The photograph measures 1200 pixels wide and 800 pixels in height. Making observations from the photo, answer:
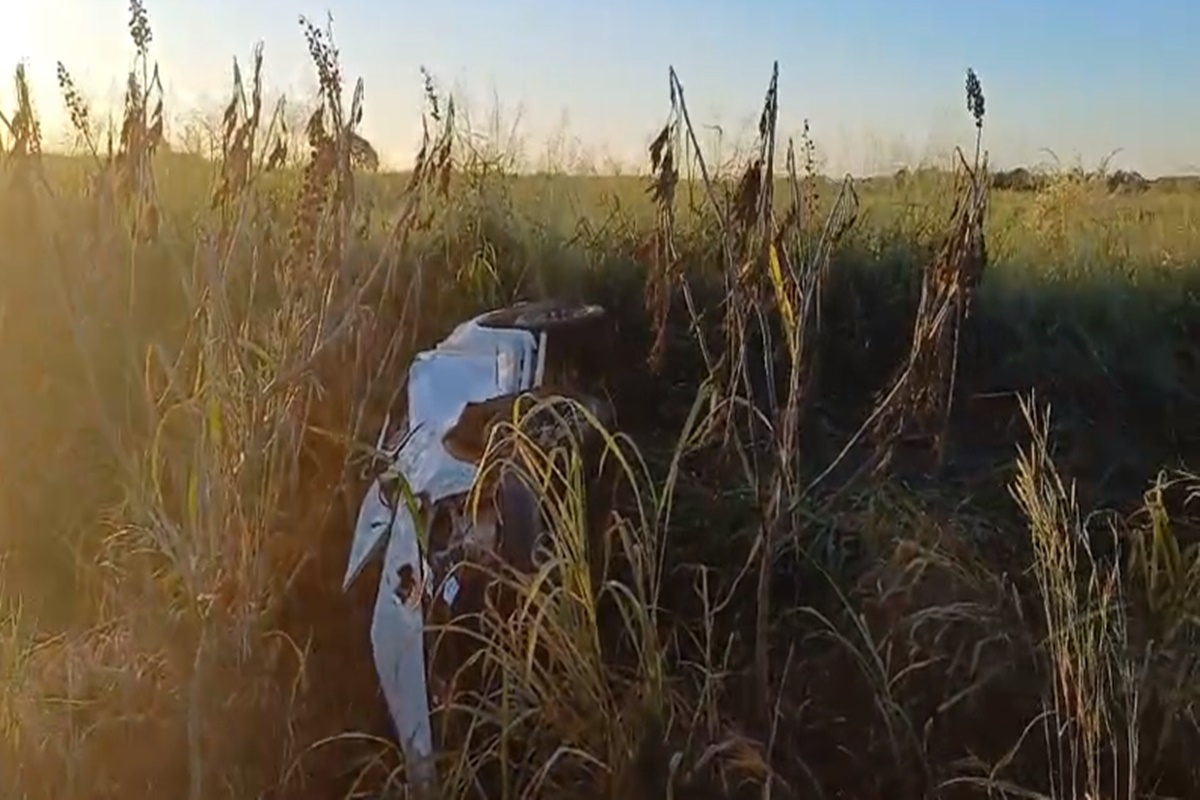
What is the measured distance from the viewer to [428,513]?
251 cm

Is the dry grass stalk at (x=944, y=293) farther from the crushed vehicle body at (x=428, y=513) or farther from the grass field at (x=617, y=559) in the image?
the crushed vehicle body at (x=428, y=513)

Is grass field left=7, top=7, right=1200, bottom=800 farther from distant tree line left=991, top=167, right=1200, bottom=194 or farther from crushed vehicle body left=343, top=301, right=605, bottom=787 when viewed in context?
distant tree line left=991, top=167, right=1200, bottom=194

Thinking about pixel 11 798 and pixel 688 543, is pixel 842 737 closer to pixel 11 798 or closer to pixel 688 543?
pixel 688 543

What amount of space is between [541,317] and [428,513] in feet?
2.39

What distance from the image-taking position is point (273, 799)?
2.27 metres

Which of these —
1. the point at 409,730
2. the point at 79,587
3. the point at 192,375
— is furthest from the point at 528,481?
the point at 79,587

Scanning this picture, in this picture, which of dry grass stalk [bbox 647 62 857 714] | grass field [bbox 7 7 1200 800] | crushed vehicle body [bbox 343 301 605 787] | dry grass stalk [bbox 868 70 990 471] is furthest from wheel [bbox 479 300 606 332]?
dry grass stalk [bbox 868 70 990 471]

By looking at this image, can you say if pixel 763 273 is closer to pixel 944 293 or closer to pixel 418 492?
pixel 944 293

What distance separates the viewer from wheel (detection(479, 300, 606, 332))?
3.06 meters

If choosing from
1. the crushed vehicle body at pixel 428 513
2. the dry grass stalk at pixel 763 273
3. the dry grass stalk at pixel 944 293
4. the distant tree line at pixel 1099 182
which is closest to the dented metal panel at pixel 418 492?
the crushed vehicle body at pixel 428 513

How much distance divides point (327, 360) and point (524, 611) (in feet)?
2.92

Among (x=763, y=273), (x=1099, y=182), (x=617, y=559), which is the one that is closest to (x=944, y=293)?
(x=763, y=273)

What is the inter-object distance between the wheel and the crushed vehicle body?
2 cm

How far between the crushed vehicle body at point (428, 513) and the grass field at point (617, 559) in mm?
86
